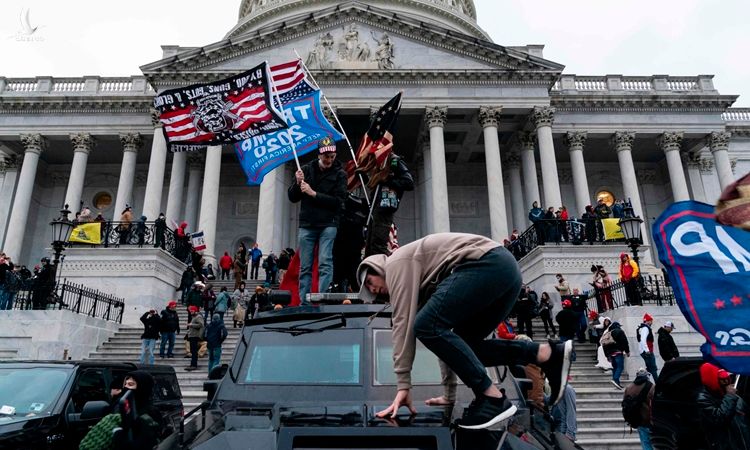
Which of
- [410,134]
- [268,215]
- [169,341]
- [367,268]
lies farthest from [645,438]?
[410,134]

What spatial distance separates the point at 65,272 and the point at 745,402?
2337 cm

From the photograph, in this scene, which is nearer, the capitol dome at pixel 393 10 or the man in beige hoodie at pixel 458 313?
the man in beige hoodie at pixel 458 313

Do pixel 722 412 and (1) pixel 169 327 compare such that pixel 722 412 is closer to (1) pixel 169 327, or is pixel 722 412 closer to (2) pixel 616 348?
(2) pixel 616 348

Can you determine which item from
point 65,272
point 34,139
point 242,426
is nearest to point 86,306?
point 65,272

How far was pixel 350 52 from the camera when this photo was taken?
31203 mm

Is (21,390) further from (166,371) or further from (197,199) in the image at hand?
(197,199)

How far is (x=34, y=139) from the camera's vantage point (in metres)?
33.5

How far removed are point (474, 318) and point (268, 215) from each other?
2540cm

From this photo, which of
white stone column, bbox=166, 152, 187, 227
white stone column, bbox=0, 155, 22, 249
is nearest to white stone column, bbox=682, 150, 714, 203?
white stone column, bbox=166, 152, 187, 227

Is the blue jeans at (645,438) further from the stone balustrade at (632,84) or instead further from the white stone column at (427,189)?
the stone balustrade at (632,84)

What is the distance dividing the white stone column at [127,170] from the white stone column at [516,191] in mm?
24149

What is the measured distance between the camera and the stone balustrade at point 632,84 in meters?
34.3

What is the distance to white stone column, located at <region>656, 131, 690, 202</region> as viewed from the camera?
31781 mm

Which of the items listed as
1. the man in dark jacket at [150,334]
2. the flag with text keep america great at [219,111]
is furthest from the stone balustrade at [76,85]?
the flag with text keep america great at [219,111]
